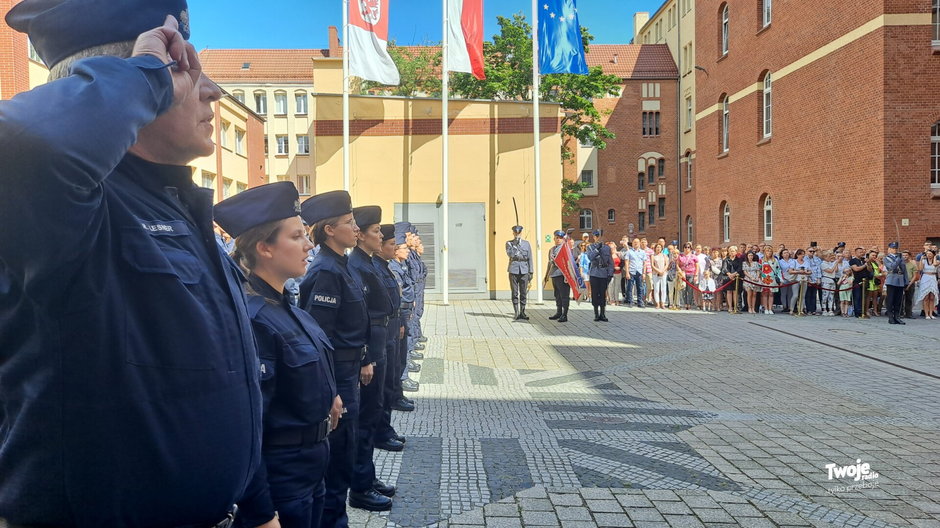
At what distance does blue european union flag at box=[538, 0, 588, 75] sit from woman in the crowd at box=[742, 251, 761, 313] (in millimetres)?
8118

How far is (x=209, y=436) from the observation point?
5.08 ft

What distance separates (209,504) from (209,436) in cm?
16

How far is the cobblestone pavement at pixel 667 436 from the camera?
4539 mm

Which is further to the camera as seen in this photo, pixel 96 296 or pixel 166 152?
pixel 166 152

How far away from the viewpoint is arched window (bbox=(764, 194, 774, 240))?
30678 millimetres

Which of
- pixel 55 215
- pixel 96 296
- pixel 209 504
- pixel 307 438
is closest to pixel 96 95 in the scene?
pixel 55 215

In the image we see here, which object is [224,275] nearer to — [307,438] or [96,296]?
[96,296]

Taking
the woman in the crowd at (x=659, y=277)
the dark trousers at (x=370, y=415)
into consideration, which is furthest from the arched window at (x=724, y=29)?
the dark trousers at (x=370, y=415)

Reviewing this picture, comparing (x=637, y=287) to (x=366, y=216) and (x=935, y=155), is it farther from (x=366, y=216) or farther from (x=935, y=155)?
(x=366, y=216)

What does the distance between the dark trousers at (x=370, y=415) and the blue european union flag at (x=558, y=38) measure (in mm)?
19395

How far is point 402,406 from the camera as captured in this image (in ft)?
24.8

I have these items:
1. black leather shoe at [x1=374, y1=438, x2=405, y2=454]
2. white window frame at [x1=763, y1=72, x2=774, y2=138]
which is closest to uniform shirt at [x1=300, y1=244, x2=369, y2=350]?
black leather shoe at [x1=374, y1=438, x2=405, y2=454]

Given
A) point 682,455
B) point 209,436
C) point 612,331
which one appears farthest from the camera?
point 612,331

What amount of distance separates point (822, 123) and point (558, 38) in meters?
10.8
